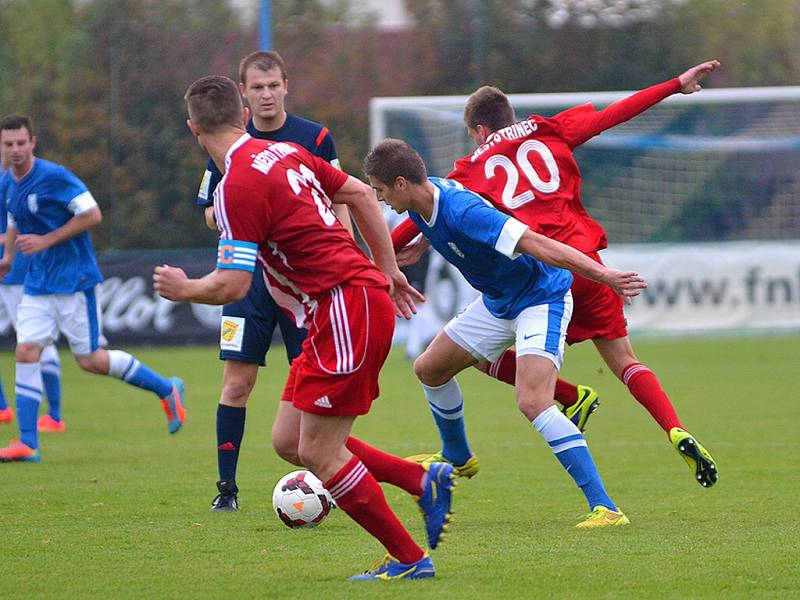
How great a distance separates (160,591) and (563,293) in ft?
8.43

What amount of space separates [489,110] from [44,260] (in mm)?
3463

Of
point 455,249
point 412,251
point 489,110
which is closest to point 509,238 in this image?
point 455,249

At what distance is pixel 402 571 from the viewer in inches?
194

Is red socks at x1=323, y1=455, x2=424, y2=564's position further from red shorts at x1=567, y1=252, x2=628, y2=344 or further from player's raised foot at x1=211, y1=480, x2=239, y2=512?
red shorts at x1=567, y1=252, x2=628, y2=344

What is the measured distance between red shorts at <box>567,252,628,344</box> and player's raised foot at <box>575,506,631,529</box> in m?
Answer: 1.18

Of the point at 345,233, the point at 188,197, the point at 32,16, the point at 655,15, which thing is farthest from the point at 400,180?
the point at 655,15

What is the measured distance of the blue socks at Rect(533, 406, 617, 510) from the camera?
20.1 feet

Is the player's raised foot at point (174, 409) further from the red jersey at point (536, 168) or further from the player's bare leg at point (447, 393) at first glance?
the red jersey at point (536, 168)

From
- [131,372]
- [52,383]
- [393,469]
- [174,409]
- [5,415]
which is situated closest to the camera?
[393,469]

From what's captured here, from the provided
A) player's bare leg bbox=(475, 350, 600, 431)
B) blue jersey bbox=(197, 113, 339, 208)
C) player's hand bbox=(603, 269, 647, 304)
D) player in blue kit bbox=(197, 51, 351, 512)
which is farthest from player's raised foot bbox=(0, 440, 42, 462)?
player's hand bbox=(603, 269, 647, 304)

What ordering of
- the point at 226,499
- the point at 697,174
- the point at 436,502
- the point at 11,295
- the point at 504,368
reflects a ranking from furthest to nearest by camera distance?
the point at 697,174, the point at 11,295, the point at 504,368, the point at 226,499, the point at 436,502

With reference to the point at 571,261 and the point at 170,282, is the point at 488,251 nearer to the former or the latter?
the point at 571,261

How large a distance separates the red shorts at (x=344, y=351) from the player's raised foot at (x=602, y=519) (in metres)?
1.58

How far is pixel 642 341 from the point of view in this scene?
1912 cm
